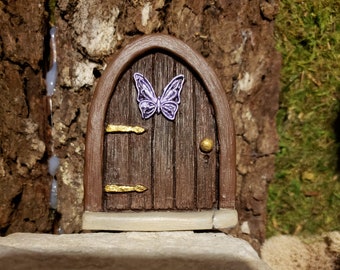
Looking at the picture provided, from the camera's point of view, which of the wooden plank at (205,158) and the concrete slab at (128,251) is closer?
the concrete slab at (128,251)

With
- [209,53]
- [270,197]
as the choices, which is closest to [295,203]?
[270,197]

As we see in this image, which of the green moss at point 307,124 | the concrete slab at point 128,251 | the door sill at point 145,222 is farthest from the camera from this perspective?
the green moss at point 307,124

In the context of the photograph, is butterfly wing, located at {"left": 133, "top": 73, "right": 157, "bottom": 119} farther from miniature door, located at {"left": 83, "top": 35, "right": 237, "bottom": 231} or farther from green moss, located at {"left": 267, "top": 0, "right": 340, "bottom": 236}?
green moss, located at {"left": 267, "top": 0, "right": 340, "bottom": 236}

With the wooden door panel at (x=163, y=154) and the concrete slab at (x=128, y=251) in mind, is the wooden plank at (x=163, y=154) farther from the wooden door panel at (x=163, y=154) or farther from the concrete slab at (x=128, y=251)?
the concrete slab at (x=128, y=251)

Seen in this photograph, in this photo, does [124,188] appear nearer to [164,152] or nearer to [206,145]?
[164,152]

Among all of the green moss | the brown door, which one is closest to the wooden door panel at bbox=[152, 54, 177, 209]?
the brown door

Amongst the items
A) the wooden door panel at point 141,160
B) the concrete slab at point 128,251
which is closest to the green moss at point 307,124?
the concrete slab at point 128,251
